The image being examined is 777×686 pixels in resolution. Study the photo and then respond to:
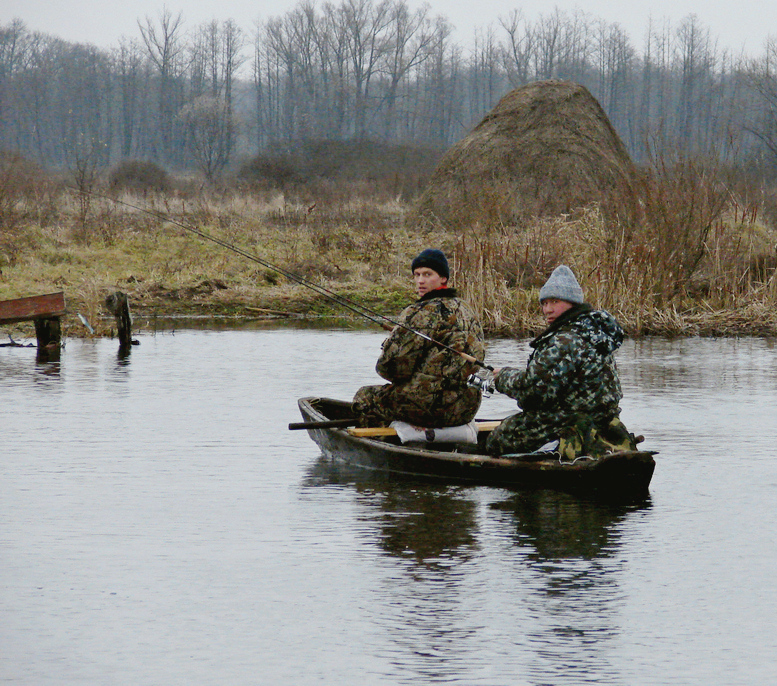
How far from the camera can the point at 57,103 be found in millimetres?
98375

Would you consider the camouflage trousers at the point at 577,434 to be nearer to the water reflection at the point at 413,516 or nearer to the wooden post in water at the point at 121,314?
the water reflection at the point at 413,516

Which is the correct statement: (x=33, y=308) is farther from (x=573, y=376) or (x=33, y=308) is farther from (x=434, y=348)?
(x=573, y=376)

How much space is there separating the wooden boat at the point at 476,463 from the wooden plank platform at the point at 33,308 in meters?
7.53

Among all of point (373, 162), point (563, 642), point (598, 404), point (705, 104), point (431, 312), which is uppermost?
point (705, 104)

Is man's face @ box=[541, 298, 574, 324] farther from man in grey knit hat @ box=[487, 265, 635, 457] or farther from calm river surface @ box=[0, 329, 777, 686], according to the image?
calm river surface @ box=[0, 329, 777, 686]

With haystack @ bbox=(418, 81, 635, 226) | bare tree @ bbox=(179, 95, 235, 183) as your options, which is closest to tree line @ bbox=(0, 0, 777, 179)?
bare tree @ bbox=(179, 95, 235, 183)

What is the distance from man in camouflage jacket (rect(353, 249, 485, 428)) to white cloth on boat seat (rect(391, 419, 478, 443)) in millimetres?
38

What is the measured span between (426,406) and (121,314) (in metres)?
10.7

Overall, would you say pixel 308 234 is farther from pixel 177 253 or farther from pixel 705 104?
pixel 705 104

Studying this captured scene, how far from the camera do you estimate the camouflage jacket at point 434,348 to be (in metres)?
8.82

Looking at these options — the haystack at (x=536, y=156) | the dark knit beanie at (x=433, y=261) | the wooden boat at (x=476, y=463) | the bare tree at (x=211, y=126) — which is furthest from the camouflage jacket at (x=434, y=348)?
the bare tree at (x=211, y=126)

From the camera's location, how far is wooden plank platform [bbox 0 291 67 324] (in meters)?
16.5

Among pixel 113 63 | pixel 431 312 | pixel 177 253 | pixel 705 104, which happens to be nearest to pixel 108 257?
pixel 177 253

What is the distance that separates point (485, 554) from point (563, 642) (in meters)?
1.60
